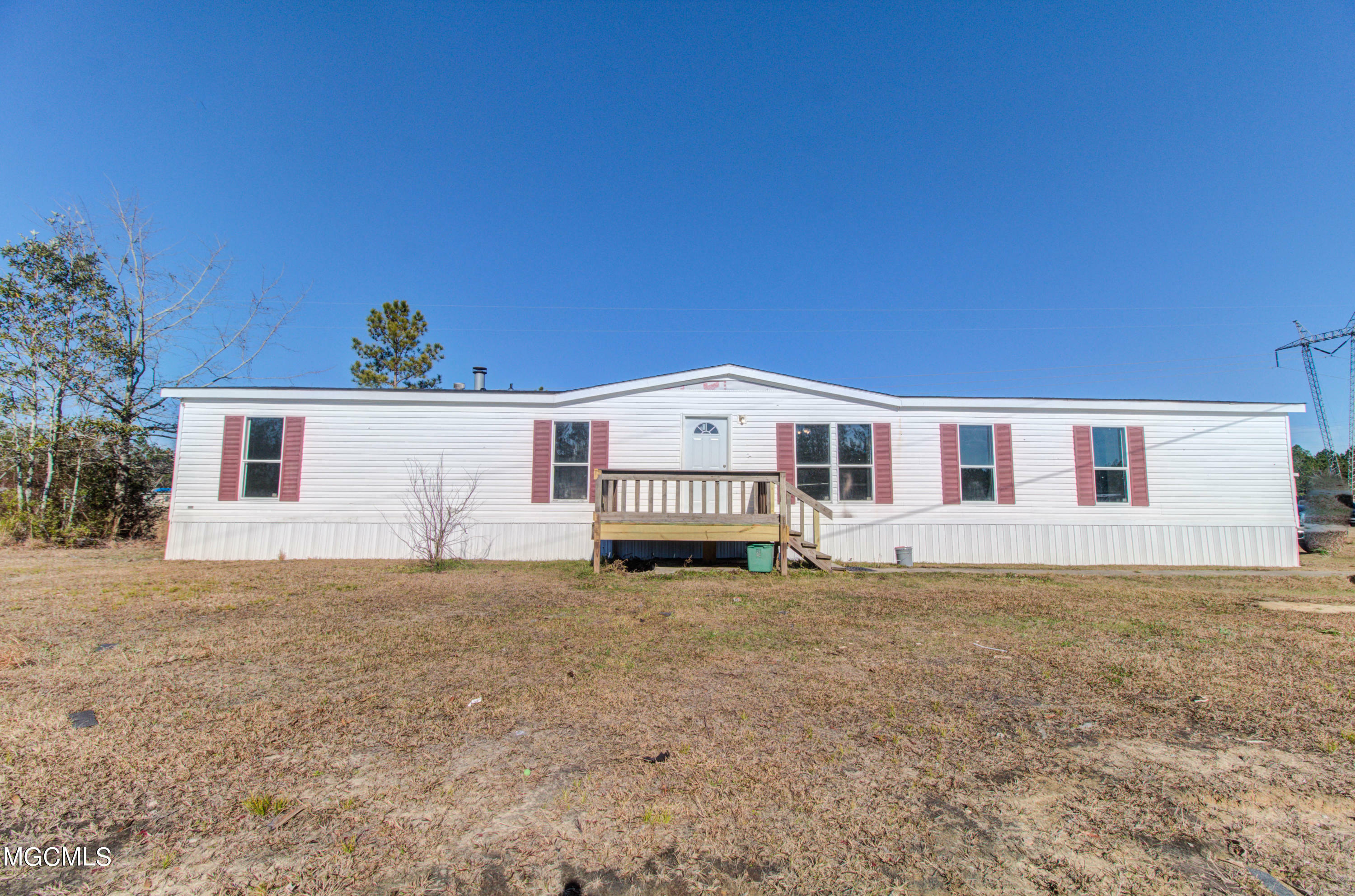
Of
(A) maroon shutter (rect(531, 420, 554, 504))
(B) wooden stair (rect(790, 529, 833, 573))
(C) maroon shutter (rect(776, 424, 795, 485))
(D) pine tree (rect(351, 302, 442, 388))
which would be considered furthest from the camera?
(D) pine tree (rect(351, 302, 442, 388))

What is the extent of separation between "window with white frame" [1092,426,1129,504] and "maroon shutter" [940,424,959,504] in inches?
101

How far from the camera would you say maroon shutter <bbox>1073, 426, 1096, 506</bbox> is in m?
11.3

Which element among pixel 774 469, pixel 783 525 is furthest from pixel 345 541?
pixel 774 469

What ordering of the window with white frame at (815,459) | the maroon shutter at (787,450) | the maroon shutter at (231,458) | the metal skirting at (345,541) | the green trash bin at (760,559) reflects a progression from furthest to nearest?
1. the window with white frame at (815,459)
2. the maroon shutter at (787,450)
3. the maroon shutter at (231,458)
4. the metal skirting at (345,541)
5. the green trash bin at (760,559)

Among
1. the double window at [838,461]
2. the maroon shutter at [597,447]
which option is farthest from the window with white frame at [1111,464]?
the maroon shutter at [597,447]

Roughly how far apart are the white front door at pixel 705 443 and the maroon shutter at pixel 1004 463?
5059 mm

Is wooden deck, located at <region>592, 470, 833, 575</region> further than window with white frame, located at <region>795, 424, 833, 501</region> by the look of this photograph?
No

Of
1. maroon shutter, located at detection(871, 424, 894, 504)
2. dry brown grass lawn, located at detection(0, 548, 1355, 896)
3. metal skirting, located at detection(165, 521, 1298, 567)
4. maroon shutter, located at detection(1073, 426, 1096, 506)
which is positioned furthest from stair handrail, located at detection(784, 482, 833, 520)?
maroon shutter, located at detection(1073, 426, 1096, 506)

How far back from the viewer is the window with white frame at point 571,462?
438 inches

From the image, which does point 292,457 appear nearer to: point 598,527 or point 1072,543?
point 598,527

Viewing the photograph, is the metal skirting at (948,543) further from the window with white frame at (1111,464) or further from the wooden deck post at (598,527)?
the wooden deck post at (598,527)

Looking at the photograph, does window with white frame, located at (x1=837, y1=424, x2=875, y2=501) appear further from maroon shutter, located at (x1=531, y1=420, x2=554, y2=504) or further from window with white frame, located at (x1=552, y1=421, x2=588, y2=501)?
maroon shutter, located at (x1=531, y1=420, x2=554, y2=504)

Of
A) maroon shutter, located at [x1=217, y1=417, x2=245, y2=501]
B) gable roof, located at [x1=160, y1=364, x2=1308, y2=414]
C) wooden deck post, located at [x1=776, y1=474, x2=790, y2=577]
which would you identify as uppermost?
gable roof, located at [x1=160, y1=364, x2=1308, y2=414]

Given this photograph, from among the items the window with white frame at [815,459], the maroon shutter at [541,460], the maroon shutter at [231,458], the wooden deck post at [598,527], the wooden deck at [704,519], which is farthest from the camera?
the window with white frame at [815,459]
